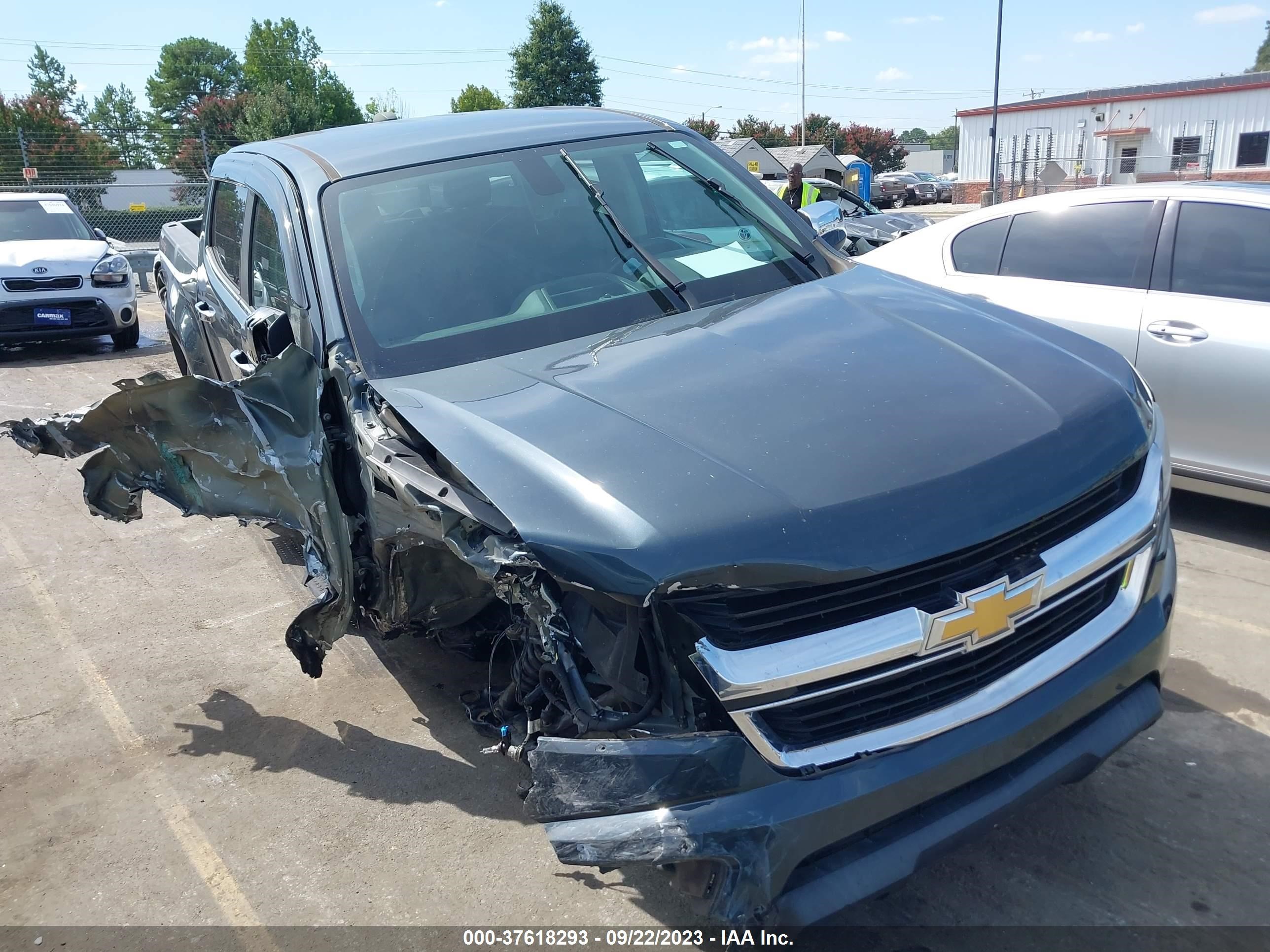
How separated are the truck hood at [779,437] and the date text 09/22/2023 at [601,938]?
40.5 inches

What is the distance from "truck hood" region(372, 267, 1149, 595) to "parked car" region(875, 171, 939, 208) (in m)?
46.2

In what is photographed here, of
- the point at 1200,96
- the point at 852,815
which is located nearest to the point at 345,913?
the point at 852,815

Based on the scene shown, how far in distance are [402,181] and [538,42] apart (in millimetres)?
63355

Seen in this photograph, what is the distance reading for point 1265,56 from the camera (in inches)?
5625

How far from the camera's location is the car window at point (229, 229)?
4.34 m

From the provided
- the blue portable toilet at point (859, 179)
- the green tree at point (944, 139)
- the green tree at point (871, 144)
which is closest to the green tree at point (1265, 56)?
the green tree at point (944, 139)

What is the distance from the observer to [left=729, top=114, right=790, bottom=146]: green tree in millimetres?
66375

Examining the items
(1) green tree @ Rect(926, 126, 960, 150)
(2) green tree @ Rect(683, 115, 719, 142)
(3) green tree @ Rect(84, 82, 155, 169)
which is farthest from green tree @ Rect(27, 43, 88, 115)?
(1) green tree @ Rect(926, 126, 960, 150)

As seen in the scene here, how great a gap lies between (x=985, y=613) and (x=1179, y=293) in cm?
324

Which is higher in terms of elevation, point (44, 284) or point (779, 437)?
point (779, 437)

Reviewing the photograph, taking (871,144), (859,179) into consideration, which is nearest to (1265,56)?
(871,144)

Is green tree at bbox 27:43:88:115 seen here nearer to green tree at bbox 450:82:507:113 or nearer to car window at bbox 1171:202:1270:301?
green tree at bbox 450:82:507:113

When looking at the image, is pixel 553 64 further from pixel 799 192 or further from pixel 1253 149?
pixel 799 192

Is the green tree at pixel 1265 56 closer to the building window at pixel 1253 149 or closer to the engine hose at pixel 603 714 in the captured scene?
the building window at pixel 1253 149
